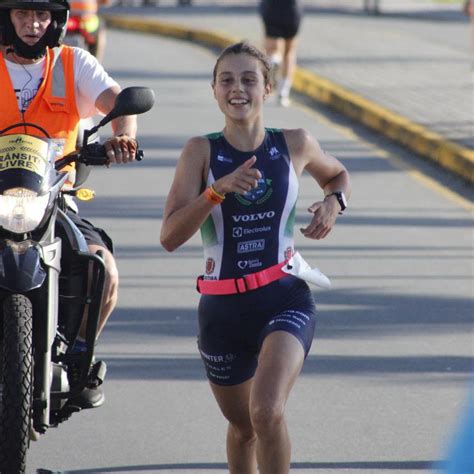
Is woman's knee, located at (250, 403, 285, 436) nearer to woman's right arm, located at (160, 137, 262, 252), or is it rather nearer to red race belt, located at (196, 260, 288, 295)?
red race belt, located at (196, 260, 288, 295)

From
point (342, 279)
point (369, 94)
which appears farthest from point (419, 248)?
point (369, 94)

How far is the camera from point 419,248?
35.4 ft

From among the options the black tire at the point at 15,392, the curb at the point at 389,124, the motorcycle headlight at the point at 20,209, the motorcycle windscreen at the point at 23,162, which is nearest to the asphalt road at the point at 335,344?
the curb at the point at 389,124

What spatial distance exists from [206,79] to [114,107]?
1649 cm

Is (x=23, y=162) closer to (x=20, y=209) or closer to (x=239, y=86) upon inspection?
(x=20, y=209)

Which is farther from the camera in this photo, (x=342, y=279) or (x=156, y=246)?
(x=156, y=246)

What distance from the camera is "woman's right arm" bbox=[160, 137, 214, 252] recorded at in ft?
17.1

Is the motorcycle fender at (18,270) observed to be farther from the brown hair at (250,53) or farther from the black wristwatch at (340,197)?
the black wristwatch at (340,197)

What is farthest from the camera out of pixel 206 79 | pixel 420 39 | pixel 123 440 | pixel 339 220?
pixel 420 39

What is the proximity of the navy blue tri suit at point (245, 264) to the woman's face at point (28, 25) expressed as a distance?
92 centimetres

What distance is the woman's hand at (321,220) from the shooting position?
535 centimetres

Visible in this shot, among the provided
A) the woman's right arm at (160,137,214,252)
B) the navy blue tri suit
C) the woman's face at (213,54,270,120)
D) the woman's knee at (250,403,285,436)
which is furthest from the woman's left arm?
the woman's knee at (250,403,285,436)

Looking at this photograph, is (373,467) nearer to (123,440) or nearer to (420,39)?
(123,440)

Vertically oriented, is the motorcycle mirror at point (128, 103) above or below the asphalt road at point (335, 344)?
above
